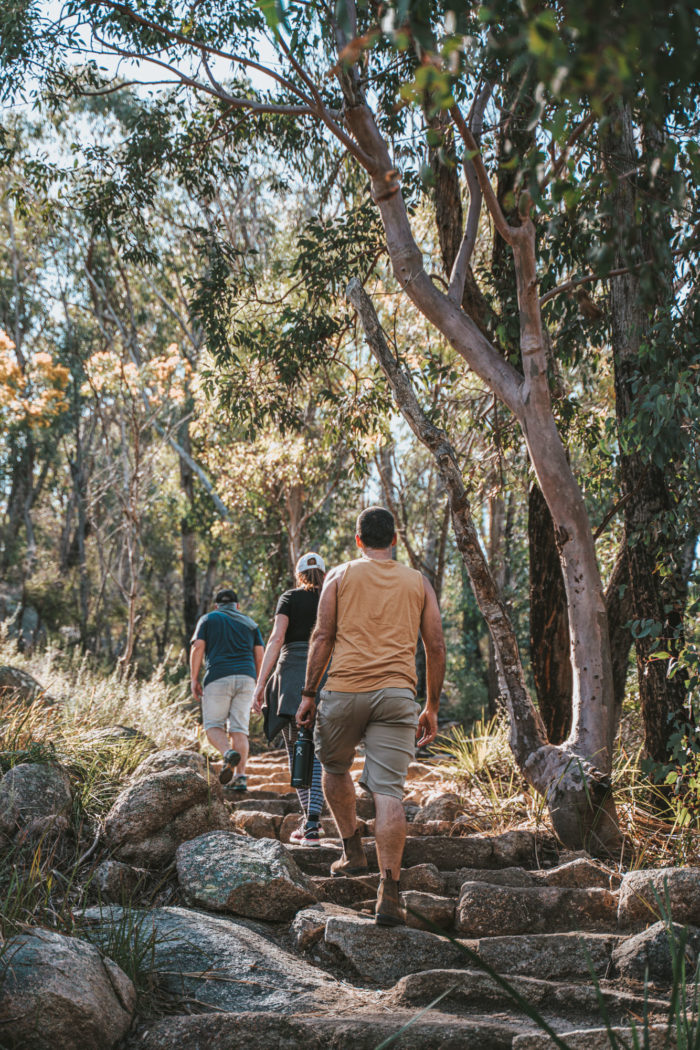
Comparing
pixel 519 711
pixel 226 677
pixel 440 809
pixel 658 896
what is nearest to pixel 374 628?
pixel 658 896

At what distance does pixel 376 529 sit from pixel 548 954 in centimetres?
211

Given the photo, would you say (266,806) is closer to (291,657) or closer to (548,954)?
(291,657)

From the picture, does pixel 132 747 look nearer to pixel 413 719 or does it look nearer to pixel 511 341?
pixel 413 719

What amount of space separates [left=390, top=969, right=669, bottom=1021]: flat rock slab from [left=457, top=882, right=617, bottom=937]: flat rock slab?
0.88m

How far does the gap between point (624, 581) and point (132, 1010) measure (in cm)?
479

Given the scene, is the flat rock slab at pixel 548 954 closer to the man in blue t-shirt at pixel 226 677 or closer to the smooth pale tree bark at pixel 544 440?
the smooth pale tree bark at pixel 544 440

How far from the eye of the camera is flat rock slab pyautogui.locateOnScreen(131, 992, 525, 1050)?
106 inches

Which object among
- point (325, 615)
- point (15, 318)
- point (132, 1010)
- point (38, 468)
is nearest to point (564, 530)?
point (325, 615)

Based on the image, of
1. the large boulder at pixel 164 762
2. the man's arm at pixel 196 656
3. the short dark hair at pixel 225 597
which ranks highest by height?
the short dark hair at pixel 225 597

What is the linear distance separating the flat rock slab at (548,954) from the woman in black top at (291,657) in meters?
2.21

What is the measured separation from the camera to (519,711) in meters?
6.05

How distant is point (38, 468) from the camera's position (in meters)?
30.8

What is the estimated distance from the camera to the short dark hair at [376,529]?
4551mm

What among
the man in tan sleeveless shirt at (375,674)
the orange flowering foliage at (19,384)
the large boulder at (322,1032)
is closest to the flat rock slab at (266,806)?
the man in tan sleeveless shirt at (375,674)
